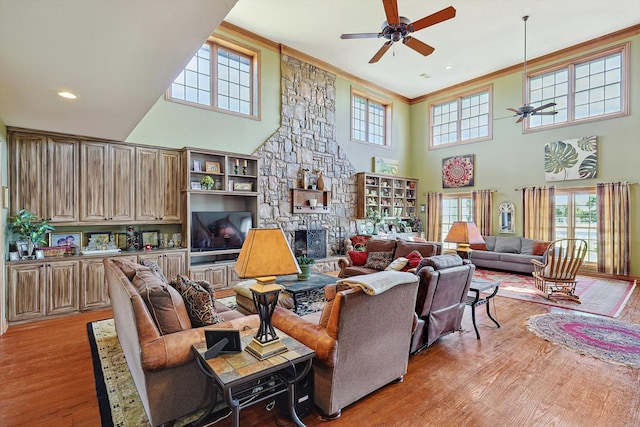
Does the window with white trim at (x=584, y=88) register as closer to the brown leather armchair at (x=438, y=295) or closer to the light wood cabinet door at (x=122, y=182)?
the brown leather armchair at (x=438, y=295)

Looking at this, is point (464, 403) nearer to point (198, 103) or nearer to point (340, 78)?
point (198, 103)

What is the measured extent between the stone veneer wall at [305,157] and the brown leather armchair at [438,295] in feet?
14.0

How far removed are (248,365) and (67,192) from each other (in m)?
4.43

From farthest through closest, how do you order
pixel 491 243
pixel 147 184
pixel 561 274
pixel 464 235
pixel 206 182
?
pixel 491 243
pixel 206 182
pixel 147 184
pixel 561 274
pixel 464 235

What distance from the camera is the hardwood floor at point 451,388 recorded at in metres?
2.20

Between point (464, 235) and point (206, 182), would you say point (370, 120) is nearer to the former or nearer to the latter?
point (206, 182)

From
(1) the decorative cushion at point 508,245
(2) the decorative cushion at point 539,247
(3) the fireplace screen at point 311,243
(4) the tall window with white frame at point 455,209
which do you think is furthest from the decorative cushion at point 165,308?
(4) the tall window with white frame at point 455,209

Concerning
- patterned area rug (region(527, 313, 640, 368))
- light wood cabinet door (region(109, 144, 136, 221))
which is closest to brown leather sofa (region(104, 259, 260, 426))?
light wood cabinet door (region(109, 144, 136, 221))

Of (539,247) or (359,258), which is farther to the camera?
(539,247)

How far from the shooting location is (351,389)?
2246mm

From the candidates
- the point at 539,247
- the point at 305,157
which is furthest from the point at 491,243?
the point at 305,157

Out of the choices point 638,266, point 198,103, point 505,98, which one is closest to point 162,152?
point 198,103

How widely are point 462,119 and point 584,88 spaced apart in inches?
115

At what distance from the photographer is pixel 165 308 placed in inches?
82.0
